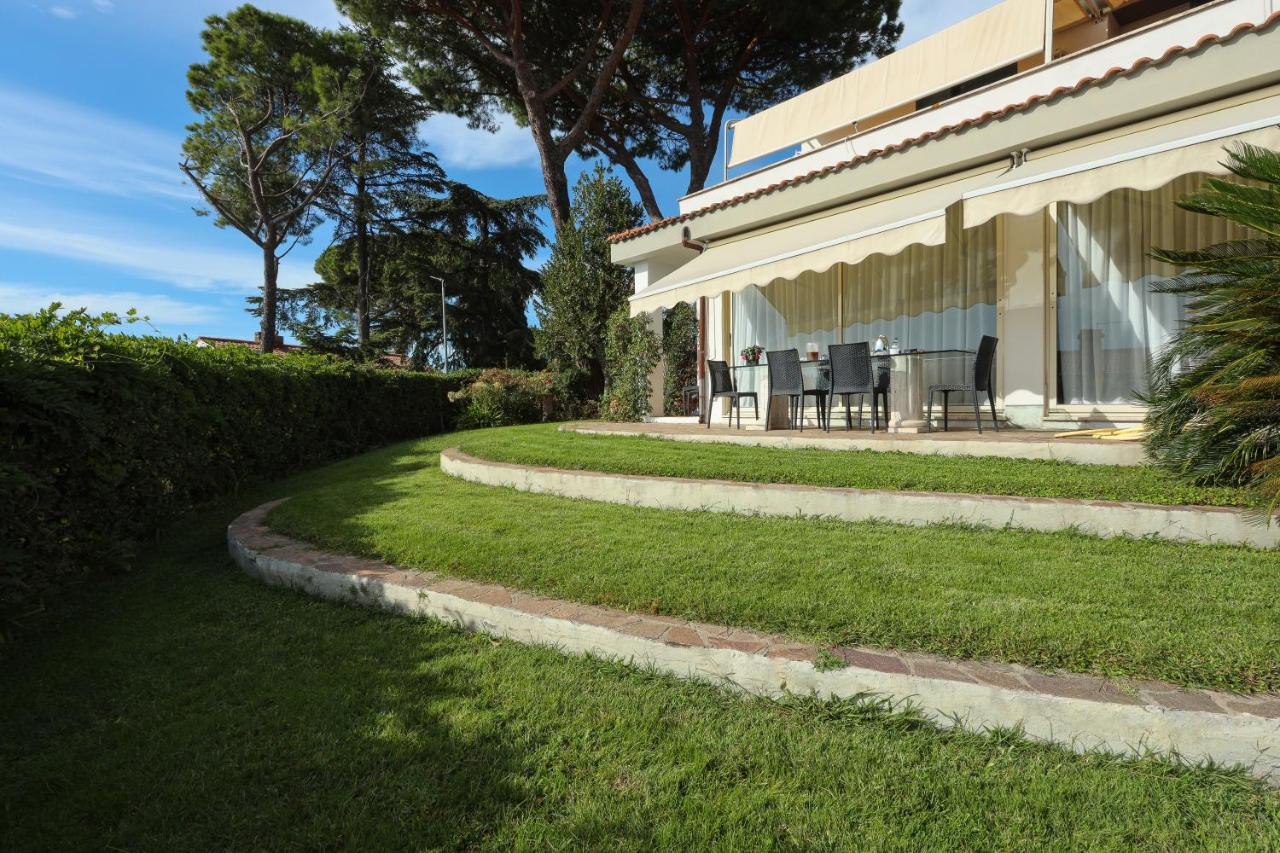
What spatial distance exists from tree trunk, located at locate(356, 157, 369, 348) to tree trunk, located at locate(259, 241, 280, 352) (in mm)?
6350

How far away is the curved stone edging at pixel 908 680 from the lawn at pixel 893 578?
0.55 feet

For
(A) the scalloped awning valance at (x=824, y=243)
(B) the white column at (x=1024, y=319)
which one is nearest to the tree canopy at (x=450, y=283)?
(A) the scalloped awning valance at (x=824, y=243)

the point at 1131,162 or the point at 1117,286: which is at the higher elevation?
the point at 1131,162

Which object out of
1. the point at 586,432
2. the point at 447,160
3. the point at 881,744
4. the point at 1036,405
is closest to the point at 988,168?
the point at 1036,405

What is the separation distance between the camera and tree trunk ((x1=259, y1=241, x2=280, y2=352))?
29.7 m

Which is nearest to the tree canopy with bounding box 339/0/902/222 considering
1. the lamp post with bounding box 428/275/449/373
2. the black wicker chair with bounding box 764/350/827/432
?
the black wicker chair with bounding box 764/350/827/432

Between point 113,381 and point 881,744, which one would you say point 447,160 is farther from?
point 881,744

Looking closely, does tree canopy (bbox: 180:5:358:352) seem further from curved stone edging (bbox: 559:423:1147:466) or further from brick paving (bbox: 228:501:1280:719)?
brick paving (bbox: 228:501:1280:719)

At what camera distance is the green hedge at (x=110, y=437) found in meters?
4.49

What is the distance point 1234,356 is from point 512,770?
20.3 ft

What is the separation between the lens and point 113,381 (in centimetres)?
591

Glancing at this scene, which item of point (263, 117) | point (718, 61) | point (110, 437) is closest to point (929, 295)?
point (110, 437)

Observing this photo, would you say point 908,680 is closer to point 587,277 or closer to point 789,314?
point 789,314

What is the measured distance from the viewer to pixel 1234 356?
4953 mm
